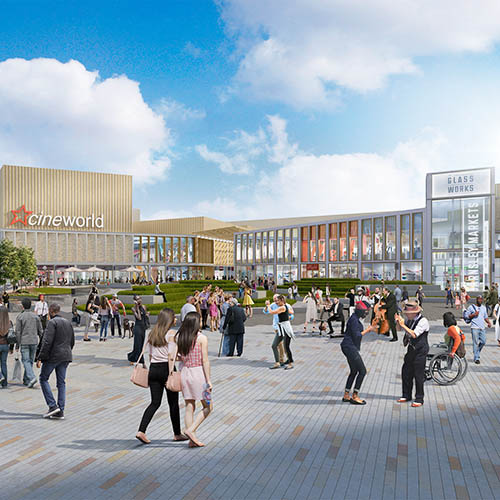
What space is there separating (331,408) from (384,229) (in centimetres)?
4255

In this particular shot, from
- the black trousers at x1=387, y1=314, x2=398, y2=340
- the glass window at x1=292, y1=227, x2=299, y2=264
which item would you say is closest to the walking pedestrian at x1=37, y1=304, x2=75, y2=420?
the black trousers at x1=387, y1=314, x2=398, y2=340

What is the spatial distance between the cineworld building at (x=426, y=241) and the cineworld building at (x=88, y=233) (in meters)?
20.5

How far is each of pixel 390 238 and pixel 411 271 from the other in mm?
4383

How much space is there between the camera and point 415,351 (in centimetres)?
723

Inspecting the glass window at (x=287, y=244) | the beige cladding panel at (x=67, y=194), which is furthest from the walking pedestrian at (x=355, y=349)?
the beige cladding panel at (x=67, y=194)

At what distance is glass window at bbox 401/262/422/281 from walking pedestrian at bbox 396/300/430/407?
127 ft

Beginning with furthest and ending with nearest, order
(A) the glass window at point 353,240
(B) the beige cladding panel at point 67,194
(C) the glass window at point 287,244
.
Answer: (B) the beige cladding panel at point 67,194 → (C) the glass window at point 287,244 → (A) the glass window at point 353,240

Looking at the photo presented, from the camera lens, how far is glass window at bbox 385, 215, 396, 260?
4601 cm

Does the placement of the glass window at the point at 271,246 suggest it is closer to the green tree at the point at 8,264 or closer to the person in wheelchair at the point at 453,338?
the green tree at the point at 8,264

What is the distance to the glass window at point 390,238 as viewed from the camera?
46.0 meters

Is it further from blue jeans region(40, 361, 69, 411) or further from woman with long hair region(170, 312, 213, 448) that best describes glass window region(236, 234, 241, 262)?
woman with long hair region(170, 312, 213, 448)

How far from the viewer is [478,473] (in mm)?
4730

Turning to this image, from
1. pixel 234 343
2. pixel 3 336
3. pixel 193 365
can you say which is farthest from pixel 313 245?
pixel 193 365

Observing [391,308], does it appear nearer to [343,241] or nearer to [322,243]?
[343,241]
